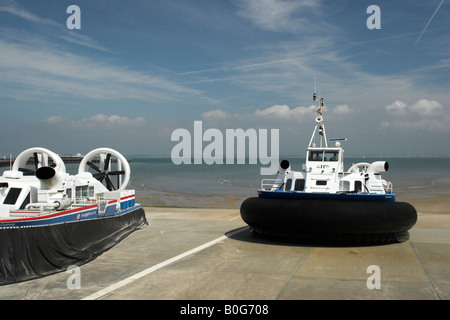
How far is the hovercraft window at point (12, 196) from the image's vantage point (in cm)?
778

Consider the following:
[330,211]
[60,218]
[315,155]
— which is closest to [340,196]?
[330,211]

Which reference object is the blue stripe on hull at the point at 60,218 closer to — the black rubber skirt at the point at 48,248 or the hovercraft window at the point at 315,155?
the black rubber skirt at the point at 48,248

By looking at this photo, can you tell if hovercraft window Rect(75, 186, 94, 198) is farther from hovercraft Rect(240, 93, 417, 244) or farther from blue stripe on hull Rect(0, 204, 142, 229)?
hovercraft Rect(240, 93, 417, 244)

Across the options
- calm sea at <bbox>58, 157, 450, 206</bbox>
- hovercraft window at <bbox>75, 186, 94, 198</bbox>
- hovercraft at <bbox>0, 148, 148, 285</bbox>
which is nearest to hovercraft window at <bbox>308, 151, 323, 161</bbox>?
hovercraft at <bbox>0, 148, 148, 285</bbox>

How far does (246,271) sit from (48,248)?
2958 millimetres

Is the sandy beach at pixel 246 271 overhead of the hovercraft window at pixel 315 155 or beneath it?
beneath

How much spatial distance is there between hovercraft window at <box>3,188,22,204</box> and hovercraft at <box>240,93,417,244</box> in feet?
14.6

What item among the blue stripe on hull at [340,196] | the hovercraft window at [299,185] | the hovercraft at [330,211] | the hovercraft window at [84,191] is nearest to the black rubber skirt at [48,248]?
the hovercraft window at [84,191]

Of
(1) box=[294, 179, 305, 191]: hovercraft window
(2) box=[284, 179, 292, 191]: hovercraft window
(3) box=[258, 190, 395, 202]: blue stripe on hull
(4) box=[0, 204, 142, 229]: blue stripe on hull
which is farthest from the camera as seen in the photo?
(2) box=[284, 179, 292, 191]: hovercraft window

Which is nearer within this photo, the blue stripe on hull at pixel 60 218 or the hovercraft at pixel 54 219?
the hovercraft at pixel 54 219

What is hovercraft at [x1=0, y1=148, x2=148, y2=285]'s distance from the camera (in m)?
5.76

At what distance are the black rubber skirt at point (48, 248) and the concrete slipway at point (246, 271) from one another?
191 mm

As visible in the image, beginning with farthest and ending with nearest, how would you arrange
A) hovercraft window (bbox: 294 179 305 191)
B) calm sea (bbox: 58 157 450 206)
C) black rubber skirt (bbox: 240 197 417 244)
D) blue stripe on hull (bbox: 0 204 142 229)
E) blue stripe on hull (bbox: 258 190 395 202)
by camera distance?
1. calm sea (bbox: 58 157 450 206)
2. hovercraft window (bbox: 294 179 305 191)
3. blue stripe on hull (bbox: 258 190 395 202)
4. black rubber skirt (bbox: 240 197 417 244)
5. blue stripe on hull (bbox: 0 204 142 229)

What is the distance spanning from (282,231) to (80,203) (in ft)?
14.5
